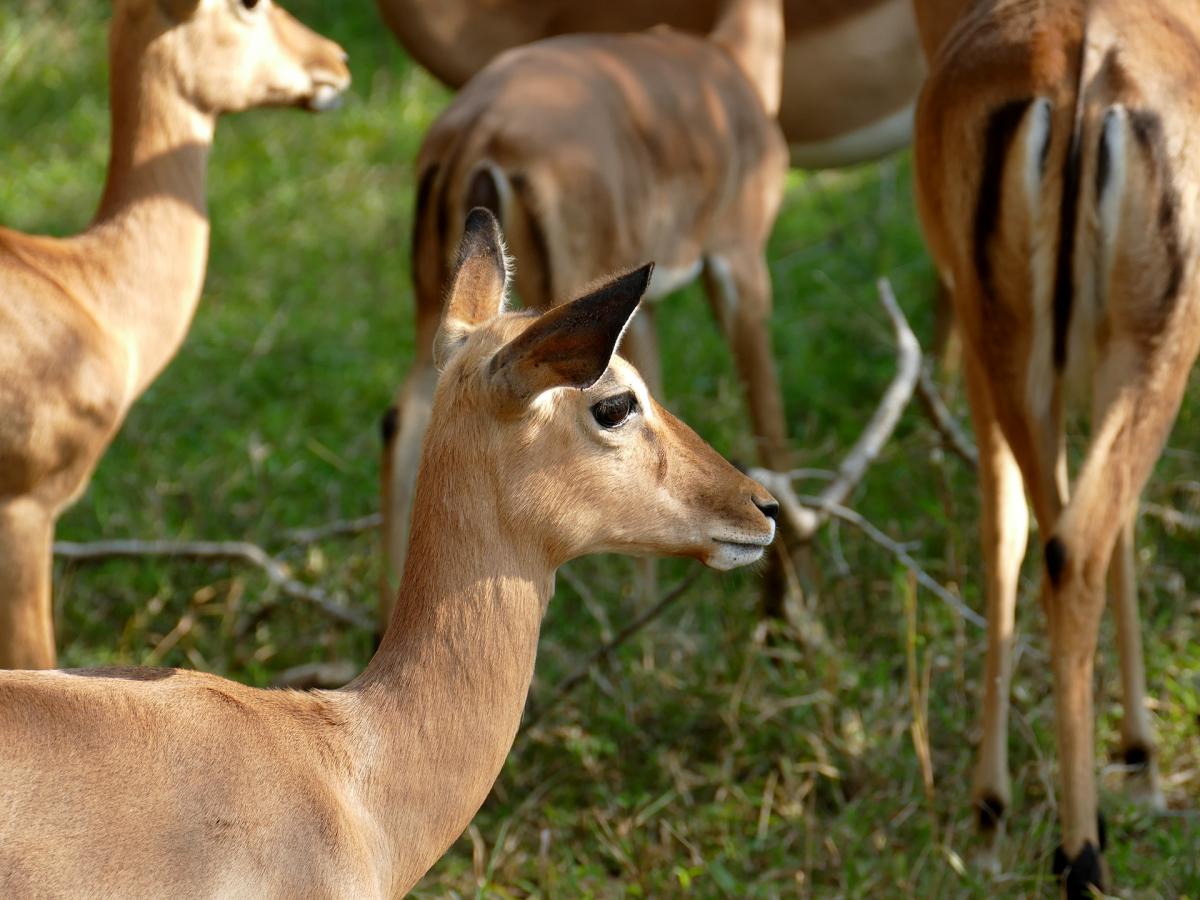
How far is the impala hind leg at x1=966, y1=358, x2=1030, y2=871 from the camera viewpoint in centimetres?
347

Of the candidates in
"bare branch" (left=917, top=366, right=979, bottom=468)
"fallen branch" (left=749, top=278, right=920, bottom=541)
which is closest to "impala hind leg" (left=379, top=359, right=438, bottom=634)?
"fallen branch" (left=749, top=278, right=920, bottom=541)

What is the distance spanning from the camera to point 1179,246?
9.94 feet

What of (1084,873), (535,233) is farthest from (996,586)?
(535,233)

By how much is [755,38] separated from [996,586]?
95.3 inches

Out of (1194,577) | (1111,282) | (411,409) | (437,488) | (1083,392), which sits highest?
(437,488)

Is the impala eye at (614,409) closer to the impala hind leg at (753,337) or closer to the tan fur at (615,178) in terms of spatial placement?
the tan fur at (615,178)

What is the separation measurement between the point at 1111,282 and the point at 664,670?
145 cm

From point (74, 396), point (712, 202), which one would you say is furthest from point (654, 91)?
point (74, 396)

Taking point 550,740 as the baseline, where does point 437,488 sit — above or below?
above

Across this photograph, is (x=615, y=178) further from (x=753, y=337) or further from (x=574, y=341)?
(x=574, y=341)

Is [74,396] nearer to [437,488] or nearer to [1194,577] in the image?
[437,488]

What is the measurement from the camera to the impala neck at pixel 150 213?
12.0ft

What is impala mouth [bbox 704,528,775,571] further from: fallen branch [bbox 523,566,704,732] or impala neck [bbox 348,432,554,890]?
fallen branch [bbox 523,566,704,732]

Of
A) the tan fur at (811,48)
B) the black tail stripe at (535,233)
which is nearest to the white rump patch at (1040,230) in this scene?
the black tail stripe at (535,233)
